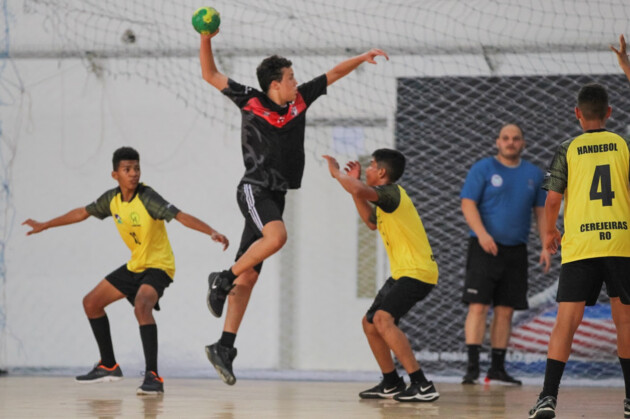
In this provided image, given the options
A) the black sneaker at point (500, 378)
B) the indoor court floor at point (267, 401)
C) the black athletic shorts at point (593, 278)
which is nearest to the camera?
the black athletic shorts at point (593, 278)

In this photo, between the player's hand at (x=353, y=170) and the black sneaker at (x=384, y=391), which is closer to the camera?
the player's hand at (x=353, y=170)

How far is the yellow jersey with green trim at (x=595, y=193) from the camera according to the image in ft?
12.3

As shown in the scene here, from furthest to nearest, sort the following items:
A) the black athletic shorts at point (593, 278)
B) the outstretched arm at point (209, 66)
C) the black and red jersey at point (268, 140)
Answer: the black and red jersey at point (268, 140) → the outstretched arm at point (209, 66) → the black athletic shorts at point (593, 278)

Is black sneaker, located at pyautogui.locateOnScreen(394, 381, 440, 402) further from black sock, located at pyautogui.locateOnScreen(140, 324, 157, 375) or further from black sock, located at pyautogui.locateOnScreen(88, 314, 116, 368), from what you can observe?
black sock, located at pyautogui.locateOnScreen(88, 314, 116, 368)

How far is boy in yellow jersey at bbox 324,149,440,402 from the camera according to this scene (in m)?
4.75

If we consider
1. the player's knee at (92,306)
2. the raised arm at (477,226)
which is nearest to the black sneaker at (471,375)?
the raised arm at (477,226)

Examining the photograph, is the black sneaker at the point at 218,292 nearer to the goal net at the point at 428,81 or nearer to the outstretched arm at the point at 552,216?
the outstretched arm at the point at 552,216

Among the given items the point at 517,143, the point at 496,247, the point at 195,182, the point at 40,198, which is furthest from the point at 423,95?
the point at 40,198

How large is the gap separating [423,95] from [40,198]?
2.91 m

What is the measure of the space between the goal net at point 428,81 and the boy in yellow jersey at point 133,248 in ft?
4.32

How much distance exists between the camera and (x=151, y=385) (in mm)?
5141

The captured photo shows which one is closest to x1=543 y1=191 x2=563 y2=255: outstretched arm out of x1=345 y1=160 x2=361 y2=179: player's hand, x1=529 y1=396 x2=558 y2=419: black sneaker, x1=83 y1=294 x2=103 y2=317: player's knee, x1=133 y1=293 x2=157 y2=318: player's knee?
x1=529 y1=396 x2=558 y2=419: black sneaker

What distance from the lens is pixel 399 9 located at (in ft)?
21.9

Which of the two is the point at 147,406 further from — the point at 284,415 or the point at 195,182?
the point at 195,182
